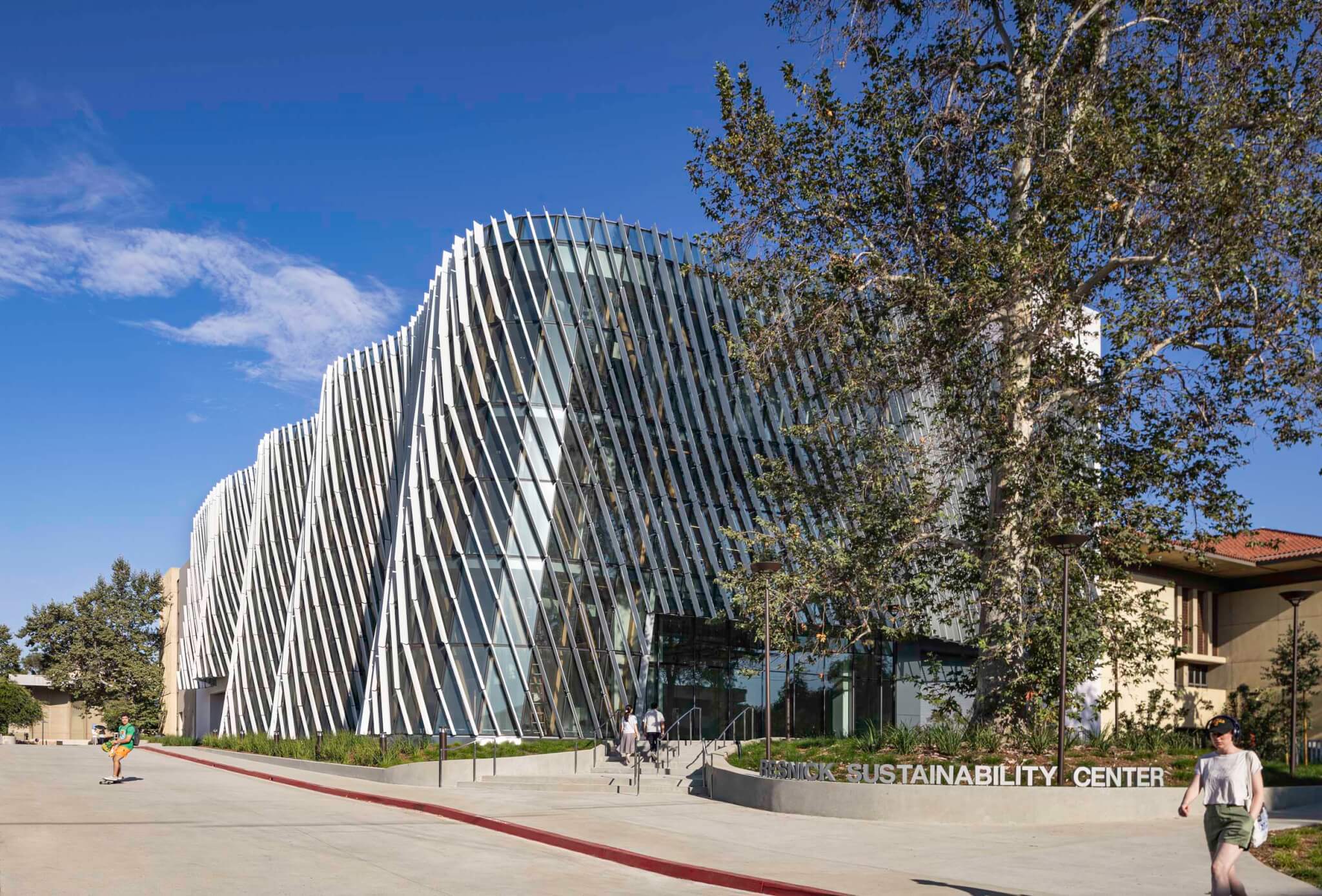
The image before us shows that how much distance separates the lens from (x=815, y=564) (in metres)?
24.4

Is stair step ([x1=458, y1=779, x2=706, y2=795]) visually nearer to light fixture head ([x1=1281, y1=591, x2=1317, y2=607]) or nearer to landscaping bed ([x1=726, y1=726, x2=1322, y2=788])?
landscaping bed ([x1=726, y1=726, x2=1322, y2=788])

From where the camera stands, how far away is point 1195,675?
46.1 meters

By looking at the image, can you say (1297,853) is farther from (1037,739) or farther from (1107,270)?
(1107,270)

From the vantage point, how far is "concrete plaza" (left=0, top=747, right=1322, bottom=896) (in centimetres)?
1161

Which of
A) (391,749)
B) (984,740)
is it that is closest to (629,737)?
(391,749)

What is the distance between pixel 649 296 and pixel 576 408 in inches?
186

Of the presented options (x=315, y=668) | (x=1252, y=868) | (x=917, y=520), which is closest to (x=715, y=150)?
(x=917, y=520)

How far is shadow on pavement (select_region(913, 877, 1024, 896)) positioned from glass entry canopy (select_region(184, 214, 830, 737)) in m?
23.2

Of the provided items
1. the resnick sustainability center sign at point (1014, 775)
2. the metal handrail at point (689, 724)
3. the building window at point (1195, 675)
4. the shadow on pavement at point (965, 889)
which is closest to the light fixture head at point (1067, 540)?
the resnick sustainability center sign at point (1014, 775)

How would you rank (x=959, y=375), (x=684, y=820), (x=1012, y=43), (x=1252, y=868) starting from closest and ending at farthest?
1. (x=1252, y=868)
2. (x=684, y=820)
3. (x=959, y=375)
4. (x=1012, y=43)

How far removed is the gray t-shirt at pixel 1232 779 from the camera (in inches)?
365

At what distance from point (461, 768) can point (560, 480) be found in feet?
30.9

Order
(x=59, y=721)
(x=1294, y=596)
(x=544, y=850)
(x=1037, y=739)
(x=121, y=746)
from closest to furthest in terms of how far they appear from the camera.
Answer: (x=544, y=850) < (x=1037, y=739) < (x=121, y=746) < (x=1294, y=596) < (x=59, y=721)

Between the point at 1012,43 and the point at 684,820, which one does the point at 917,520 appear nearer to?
the point at 684,820
